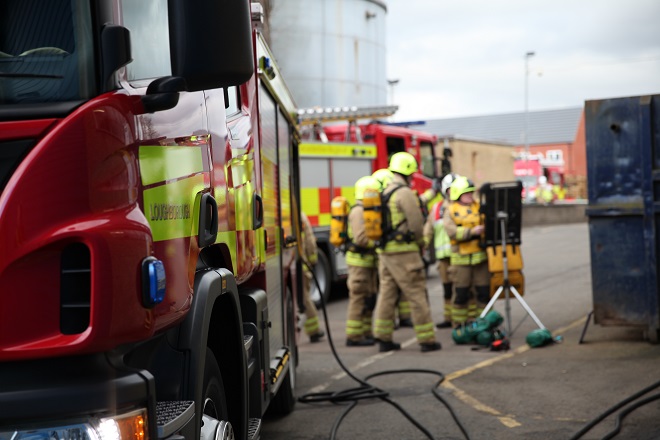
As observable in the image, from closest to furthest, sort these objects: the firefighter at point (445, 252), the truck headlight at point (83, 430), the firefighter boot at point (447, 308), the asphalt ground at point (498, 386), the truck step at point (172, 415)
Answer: the truck headlight at point (83, 430), the truck step at point (172, 415), the asphalt ground at point (498, 386), the firefighter at point (445, 252), the firefighter boot at point (447, 308)

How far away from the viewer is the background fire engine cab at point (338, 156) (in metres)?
14.3

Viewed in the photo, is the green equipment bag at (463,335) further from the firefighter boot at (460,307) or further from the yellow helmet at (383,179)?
the yellow helmet at (383,179)

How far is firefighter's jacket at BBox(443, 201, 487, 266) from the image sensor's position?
10688 millimetres

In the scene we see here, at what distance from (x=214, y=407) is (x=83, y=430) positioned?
1279 mm

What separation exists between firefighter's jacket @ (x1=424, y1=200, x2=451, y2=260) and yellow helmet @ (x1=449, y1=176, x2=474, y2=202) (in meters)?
0.21

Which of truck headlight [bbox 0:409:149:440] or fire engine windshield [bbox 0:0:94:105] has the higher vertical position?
fire engine windshield [bbox 0:0:94:105]

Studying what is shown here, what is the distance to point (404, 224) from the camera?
9.58 meters

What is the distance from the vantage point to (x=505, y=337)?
9797 millimetres

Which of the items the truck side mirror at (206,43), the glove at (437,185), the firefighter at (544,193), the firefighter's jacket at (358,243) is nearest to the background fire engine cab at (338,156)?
the glove at (437,185)

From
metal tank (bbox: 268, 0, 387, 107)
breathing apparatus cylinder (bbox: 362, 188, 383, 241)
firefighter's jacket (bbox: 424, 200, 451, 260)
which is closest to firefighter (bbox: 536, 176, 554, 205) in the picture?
metal tank (bbox: 268, 0, 387, 107)

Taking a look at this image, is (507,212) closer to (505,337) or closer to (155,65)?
(505,337)

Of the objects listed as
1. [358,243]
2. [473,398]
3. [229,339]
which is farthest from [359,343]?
[229,339]

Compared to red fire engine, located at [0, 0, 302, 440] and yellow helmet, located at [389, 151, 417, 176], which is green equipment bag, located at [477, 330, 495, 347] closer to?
yellow helmet, located at [389, 151, 417, 176]

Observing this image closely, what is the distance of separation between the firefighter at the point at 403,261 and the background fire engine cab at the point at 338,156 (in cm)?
416
